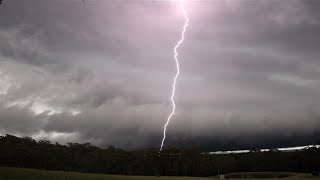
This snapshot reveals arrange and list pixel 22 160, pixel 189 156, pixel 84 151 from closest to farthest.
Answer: pixel 22 160 < pixel 189 156 < pixel 84 151

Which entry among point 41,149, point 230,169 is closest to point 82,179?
point 41,149

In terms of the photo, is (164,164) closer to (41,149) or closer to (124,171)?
(124,171)

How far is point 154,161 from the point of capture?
15162 cm

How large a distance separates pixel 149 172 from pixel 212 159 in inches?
994

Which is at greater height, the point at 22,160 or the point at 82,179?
the point at 22,160

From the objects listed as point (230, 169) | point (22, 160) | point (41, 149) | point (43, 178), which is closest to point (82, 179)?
point (43, 178)

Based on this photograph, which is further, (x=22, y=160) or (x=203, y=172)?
(x=203, y=172)

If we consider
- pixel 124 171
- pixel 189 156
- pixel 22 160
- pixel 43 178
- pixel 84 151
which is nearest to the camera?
pixel 43 178

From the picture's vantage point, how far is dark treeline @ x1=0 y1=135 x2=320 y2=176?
461 ft

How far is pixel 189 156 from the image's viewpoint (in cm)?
16150

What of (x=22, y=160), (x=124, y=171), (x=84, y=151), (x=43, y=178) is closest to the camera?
(x=43, y=178)

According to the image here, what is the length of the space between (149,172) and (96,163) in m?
16.9

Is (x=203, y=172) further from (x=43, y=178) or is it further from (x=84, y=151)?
(x=43, y=178)

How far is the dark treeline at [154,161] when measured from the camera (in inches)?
5532
